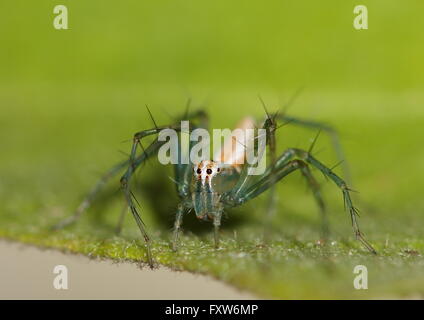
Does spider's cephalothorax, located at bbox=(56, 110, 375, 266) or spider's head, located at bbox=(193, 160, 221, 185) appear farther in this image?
spider's head, located at bbox=(193, 160, 221, 185)


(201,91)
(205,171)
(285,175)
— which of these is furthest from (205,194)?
(201,91)

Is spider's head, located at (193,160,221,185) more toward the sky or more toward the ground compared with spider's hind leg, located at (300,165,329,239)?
more toward the sky

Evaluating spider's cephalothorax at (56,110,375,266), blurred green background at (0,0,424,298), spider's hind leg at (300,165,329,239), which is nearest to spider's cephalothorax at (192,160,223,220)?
spider's cephalothorax at (56,110,375,266)

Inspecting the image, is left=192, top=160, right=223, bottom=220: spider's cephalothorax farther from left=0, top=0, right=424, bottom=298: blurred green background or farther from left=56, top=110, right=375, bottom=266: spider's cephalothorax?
left=0, top=0, right=424, bottom=298: blurred green background

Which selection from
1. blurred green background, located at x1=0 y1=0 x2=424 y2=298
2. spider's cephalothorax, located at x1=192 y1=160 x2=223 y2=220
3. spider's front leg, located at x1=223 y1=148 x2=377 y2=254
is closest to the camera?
spider's front leg, located at x1=223 y1=148 x2=377 y2=254

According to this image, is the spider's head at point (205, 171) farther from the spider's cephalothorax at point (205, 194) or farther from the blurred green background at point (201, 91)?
the blurred green background at point (201, 91)

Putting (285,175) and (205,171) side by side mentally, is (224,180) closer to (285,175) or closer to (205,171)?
(205,171)

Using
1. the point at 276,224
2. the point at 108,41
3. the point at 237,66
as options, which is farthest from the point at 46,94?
the point at 276,224
